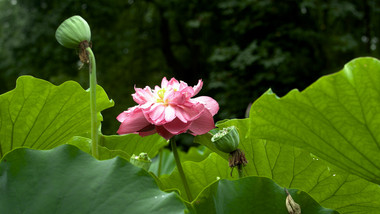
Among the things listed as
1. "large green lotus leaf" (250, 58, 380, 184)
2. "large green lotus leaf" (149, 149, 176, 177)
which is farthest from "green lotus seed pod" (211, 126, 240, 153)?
"large green lotus leaf" (149, 149, 176, 177)

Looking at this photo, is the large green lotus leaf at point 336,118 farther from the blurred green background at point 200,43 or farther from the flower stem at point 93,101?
the blurred green background at point 200,43

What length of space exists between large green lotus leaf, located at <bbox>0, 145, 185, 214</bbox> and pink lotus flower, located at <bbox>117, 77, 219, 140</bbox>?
8 centimetres

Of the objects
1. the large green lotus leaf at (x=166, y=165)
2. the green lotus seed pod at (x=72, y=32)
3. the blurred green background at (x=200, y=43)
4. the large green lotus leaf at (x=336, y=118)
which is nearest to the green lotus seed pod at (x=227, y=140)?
the large green lotus leaf at (x=336, y=118)

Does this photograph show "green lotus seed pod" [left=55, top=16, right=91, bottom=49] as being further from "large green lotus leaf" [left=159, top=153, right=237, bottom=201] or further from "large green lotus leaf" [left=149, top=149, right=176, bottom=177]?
"large green lotus leaf" [left=149, top=149, right=176, bottom=177]

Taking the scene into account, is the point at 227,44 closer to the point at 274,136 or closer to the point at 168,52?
the point at 168,52

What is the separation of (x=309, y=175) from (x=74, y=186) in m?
0.24

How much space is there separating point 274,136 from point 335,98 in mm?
67

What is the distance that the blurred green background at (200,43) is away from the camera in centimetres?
409

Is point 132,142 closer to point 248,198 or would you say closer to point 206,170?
point 206,170

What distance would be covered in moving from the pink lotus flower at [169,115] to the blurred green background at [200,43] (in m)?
3.33

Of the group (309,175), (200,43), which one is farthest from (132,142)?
(200,43)

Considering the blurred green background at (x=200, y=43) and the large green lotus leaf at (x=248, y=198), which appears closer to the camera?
the large green lotus leaf at (x=248, y=198)

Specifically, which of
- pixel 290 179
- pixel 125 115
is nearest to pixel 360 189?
pixel 290 179

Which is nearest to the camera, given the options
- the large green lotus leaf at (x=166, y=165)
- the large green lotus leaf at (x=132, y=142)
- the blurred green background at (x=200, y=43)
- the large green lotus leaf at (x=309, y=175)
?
the large green lotus leaf at (x=309, y=175)
